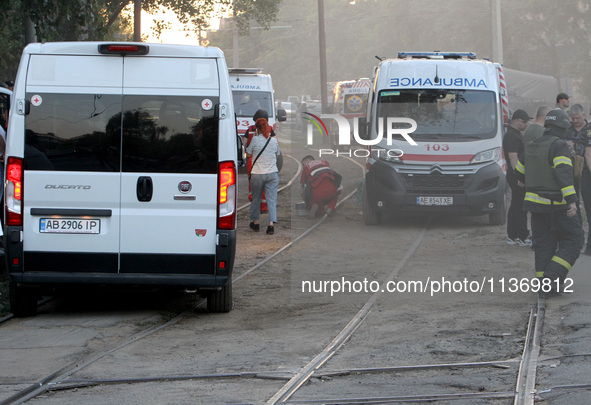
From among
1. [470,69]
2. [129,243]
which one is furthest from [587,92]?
[129,243]

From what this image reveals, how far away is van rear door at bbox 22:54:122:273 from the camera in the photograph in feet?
26.3

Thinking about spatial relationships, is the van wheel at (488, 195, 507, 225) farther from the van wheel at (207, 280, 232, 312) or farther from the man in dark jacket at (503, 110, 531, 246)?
the van wheel at (207, 280, 232, 312)

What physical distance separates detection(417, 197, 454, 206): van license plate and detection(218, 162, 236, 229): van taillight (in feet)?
23.3

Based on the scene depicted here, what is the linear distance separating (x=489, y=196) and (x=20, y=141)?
28.7 ft

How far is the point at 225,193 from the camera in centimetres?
813

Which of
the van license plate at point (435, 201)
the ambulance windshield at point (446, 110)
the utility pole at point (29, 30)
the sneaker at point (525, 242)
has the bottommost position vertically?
the sneaker at point (525, 242)

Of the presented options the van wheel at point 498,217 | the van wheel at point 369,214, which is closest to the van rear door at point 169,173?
the van wheel at point 369,214

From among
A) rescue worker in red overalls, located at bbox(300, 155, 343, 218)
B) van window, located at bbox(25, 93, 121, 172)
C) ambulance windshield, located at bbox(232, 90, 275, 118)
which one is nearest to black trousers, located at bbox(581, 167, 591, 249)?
rescue worker in red overalls, located at bbox(300, 155, 343, 218)

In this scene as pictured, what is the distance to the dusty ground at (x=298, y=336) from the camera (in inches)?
233

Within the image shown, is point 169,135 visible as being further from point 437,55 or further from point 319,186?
point 437,55

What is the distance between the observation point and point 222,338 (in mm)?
7605

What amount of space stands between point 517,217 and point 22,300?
23.6ft

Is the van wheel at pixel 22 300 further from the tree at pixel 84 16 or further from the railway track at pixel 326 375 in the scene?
the tree at pixel 84 16

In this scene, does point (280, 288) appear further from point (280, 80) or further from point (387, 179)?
point (280, 80)
